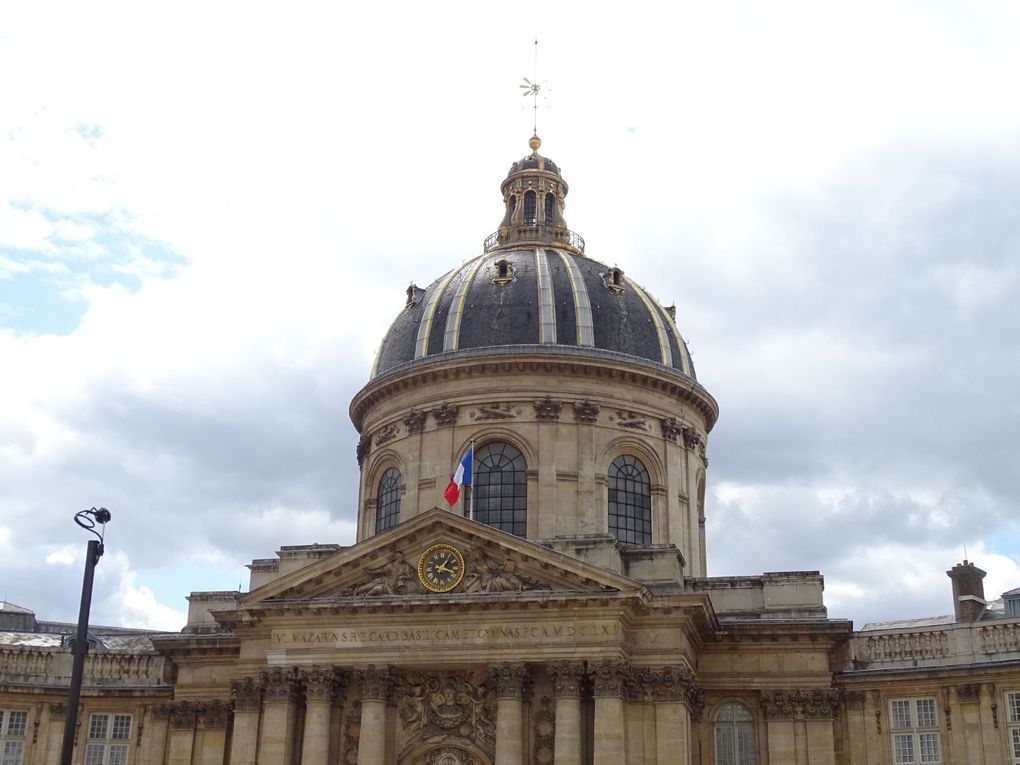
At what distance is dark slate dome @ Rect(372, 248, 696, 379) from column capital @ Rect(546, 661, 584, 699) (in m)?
14.4

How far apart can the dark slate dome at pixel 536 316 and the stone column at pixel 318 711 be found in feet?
47.9

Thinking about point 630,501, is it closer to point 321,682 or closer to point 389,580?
point 389,580

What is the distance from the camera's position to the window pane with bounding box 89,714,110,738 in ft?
152

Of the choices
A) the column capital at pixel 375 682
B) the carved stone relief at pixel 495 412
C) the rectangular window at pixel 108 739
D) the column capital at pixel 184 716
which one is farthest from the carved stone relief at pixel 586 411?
the rectangular window at pixel 108 739

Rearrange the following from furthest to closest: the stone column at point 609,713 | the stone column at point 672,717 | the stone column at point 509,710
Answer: the stone column at point 672,717 < the stone column at point 509,710 < the stone column at point 609,713

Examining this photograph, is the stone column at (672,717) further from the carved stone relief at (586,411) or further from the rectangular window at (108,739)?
the rectangular window at (108,739)

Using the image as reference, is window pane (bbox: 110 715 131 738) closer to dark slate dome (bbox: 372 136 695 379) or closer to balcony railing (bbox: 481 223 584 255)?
dark slate dome (bbox: 372 136 695 379)

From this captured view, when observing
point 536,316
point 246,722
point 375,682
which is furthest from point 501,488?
point 246,722

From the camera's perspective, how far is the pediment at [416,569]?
38156 millimetres

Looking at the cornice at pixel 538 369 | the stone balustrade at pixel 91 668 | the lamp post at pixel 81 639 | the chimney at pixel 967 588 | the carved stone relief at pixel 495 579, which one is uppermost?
the cornice at pixel 538 369

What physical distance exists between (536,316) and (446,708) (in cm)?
1644

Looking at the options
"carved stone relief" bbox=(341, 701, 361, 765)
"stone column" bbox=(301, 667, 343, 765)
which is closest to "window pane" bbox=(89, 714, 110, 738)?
"stone column" bbox=(301, 667, 343, 765)

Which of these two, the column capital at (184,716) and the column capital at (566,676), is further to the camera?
the column capital at (184,716)

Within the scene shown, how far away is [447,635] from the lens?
38.6 metres
